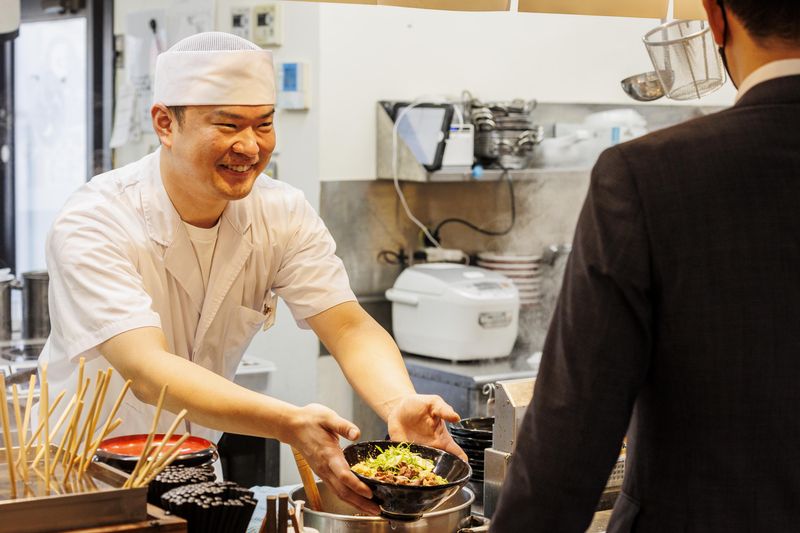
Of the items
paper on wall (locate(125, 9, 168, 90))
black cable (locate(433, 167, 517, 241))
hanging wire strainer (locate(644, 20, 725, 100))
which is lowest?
black cable (locate(433, 167, 517, 241))

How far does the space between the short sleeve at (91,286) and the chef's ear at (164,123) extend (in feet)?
0.78

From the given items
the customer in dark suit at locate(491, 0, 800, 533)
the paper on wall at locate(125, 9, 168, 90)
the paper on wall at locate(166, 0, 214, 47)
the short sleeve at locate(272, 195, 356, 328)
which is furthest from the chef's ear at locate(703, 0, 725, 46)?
the paper on wall at locate(125, 9, 168, 90)

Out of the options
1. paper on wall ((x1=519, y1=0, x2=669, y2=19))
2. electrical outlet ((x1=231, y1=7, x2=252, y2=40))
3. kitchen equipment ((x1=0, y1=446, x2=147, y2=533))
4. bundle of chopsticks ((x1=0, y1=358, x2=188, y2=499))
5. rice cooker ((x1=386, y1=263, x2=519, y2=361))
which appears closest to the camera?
kitchen equipment ((x1=0, y1=446, x2=147, y2=533))

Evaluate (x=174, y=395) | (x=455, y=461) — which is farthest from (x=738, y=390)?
(x=174, y=395)

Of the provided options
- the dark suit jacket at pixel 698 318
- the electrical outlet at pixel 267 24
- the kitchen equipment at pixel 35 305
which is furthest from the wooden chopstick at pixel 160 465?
the electrical outlet at pixel 267 24

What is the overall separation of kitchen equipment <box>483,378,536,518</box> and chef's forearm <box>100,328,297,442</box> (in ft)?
1.52

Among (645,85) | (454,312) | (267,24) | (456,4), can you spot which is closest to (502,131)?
(454,312)

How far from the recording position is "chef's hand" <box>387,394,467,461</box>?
2047 millimetres

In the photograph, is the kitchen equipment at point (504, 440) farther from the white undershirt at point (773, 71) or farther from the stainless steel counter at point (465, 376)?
the stainless steel counter at point (465, 376)

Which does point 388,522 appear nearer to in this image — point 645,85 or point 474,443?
point 474,443

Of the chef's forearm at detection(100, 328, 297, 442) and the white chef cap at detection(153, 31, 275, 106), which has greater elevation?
the white chef cap at detection(153, 31, 275, 106)

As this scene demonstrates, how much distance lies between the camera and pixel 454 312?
174 inches

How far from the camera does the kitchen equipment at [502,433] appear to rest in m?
2.10

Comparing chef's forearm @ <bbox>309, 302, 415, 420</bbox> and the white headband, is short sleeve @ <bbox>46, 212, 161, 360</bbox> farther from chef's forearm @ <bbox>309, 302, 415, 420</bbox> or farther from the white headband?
chef's forearm @ <bbox>309, 302, 415, 420</bbox>
